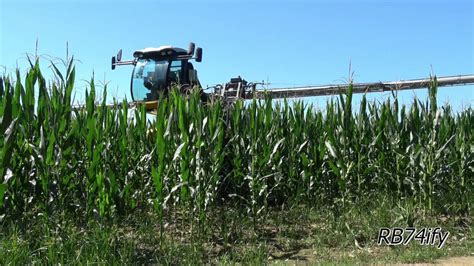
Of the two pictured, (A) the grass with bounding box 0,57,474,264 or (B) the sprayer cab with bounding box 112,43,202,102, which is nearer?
(A) the grass with bounding box 0,57,474,264

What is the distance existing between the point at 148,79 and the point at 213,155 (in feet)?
16.8

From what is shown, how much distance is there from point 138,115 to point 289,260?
3.08 meters

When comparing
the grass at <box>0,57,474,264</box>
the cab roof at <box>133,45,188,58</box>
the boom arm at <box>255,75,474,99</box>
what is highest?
the cab roof at <box>133,45,188,58</box>

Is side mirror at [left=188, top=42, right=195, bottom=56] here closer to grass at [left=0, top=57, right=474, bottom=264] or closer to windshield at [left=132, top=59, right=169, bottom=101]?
windshield at [left=132, top=59, right=169, bottom=101]

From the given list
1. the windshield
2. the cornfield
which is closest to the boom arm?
the cornfield

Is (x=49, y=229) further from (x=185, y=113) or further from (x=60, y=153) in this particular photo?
(x=185, y=113)

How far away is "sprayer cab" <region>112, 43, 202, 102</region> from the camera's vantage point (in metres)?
10.1

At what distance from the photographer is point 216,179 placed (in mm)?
5574

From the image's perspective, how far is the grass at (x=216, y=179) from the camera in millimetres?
4840

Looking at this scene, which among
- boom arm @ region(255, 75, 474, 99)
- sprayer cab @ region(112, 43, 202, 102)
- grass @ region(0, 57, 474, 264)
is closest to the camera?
grass @ region(0, 57, 474, 264)

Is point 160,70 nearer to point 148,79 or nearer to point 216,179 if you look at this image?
point 148,79

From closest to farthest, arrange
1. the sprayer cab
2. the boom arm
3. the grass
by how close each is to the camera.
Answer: the grass
the boom arm
the sprayer cab

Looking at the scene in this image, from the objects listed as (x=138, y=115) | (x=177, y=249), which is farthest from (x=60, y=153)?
(x=138, y=115)

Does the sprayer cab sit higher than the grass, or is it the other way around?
the sprayer cab
